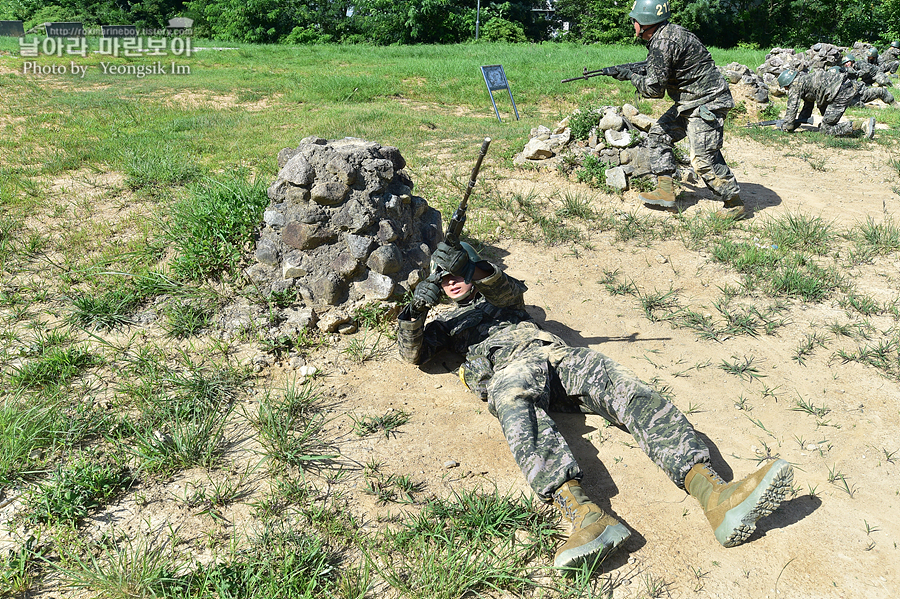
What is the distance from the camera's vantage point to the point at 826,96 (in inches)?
410

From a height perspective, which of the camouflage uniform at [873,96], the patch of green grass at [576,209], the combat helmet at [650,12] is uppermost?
the camouflage uniform at [873,96]

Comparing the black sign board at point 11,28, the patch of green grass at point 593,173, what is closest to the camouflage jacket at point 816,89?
the patch of green grass at point 593,173

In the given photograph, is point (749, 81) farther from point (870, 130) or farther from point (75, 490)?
point (75, 490)

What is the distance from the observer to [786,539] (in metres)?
2.53

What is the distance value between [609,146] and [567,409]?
4.68m

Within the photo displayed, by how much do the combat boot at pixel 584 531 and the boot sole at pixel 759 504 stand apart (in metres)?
0.42

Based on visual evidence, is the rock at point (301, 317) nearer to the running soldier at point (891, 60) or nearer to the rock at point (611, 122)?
the rock at point (611, 122)

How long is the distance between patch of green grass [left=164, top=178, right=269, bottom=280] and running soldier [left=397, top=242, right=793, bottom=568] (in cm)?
167

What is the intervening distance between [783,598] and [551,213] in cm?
434

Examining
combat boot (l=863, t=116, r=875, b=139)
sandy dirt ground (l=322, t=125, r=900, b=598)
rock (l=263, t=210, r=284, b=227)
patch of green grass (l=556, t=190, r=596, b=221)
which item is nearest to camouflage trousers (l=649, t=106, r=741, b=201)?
patch of green grass (l=556, t=190, r=596, b=221)

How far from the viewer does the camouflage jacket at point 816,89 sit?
→ 10.3 meters

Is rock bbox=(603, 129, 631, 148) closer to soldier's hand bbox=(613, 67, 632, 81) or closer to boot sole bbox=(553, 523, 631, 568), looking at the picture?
soldier's hand bbox=(613, 67, 632, 81)

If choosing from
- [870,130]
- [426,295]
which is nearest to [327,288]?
[426,295]

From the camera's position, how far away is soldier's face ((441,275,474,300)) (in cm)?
339
